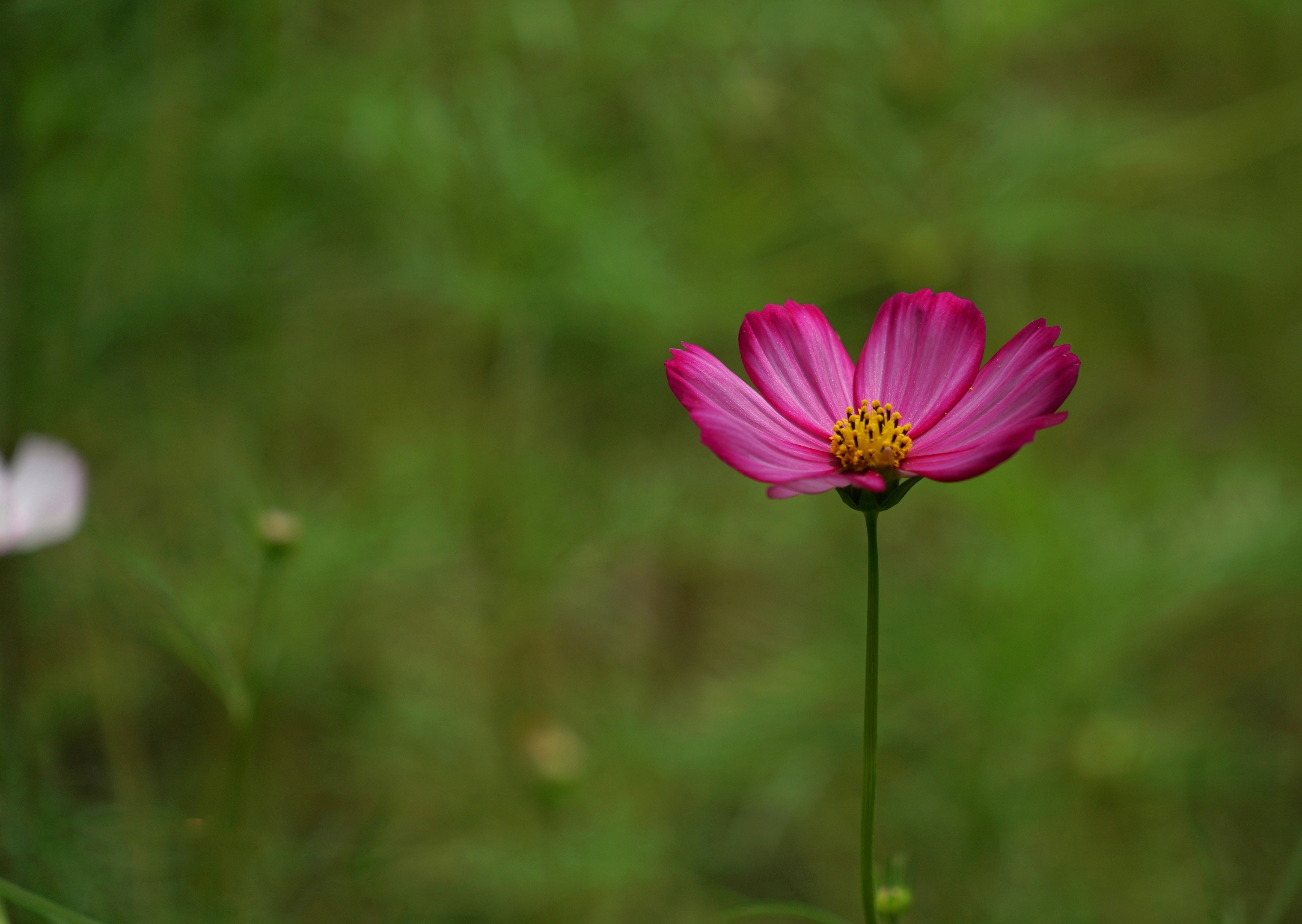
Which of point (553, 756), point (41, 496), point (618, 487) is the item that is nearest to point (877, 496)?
point (41, 496)

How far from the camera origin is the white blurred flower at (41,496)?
1.46 ft

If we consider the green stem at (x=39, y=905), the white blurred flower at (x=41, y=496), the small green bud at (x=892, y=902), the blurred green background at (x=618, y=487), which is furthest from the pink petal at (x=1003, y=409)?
the blurred green background at (x=618, y=487)

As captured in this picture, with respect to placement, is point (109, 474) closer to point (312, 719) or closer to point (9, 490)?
point (312, 719)

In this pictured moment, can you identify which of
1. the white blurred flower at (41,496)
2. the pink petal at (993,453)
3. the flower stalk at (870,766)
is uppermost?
the pink petal at (993,453)

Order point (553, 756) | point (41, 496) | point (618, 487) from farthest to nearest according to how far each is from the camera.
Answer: point (618, 487)
point (553, 756)
point (41, 496)

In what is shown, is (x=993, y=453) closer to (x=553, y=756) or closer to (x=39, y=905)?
(x=39, y=905)

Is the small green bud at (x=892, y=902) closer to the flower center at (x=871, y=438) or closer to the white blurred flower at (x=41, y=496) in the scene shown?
the flower center at (x=871, y=438)

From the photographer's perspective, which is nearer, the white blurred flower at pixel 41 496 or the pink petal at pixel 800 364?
the pink petal at pixel 800 364

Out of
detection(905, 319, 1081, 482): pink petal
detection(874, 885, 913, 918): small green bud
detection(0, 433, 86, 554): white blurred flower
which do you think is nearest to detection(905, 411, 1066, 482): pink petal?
detection(905, 319, 1081, 482): pink petal

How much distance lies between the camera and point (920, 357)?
0.34 meters

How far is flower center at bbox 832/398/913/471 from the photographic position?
0.29 meters

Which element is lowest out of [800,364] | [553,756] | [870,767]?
[553,756]

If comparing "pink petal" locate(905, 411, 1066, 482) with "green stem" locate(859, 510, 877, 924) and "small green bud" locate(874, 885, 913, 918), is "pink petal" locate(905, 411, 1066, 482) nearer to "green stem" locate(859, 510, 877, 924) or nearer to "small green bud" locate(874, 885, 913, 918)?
"green stem" locate(859, 510, 877, 924)

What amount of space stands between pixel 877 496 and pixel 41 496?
41 centimetres
